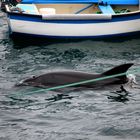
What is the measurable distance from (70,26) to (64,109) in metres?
8.07

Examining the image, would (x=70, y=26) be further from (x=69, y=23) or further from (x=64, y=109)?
(x=64, y=109)

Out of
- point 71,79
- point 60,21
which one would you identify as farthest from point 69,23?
point 71,79

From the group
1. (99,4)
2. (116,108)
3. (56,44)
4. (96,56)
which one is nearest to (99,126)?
(116,108)

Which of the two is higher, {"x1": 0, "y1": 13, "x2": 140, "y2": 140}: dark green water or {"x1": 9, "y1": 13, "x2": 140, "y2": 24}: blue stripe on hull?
{"x1": 9, "y1": 13, "x2": 140, "y2": 24}: blue stripe on hull

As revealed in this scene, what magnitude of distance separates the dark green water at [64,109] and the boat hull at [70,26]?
8.10ft

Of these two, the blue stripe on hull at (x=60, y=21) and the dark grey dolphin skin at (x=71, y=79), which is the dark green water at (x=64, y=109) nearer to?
the dark grey dolphin skin at (x=71, y=79)

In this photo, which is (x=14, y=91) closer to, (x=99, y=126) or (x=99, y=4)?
(x=99, y=126)

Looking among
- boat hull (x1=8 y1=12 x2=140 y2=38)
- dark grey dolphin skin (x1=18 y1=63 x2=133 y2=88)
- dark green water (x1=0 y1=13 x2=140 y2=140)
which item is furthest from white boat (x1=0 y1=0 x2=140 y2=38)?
dark grey dolphin skin (x1=18 y1=63 x2=133 y2=88)

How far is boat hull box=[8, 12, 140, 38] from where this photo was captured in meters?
18.4

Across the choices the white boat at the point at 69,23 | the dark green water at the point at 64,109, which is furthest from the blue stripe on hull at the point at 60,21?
the dark green water at the point at 64,109

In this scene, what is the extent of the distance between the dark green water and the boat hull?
247cm

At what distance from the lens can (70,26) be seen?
18500 mm

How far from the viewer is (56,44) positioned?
18.3 metres

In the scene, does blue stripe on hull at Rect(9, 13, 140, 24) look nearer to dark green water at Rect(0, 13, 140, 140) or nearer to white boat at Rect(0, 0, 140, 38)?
white boat at Rect(0, 0, 140, 38)
